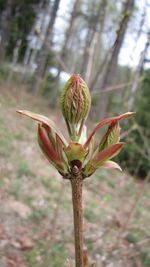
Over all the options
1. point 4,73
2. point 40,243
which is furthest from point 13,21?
point 40,243

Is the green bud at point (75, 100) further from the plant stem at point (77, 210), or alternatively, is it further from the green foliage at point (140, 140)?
the green foliage at point (140, 140)

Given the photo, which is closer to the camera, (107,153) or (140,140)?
(107,153)

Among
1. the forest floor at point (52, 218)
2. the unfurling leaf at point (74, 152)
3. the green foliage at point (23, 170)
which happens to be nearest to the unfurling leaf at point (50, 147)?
the unfurling leaf at point (74, 152)

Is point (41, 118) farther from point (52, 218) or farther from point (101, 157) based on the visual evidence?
point (52, 218)

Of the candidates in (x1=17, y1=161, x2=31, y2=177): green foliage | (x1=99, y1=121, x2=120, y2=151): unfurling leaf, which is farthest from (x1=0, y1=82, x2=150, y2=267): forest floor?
(x1=99, y1=121, x2=120, y2=151): unfurling leaf

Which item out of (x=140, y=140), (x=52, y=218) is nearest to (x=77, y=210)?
(x=52, y=218)
